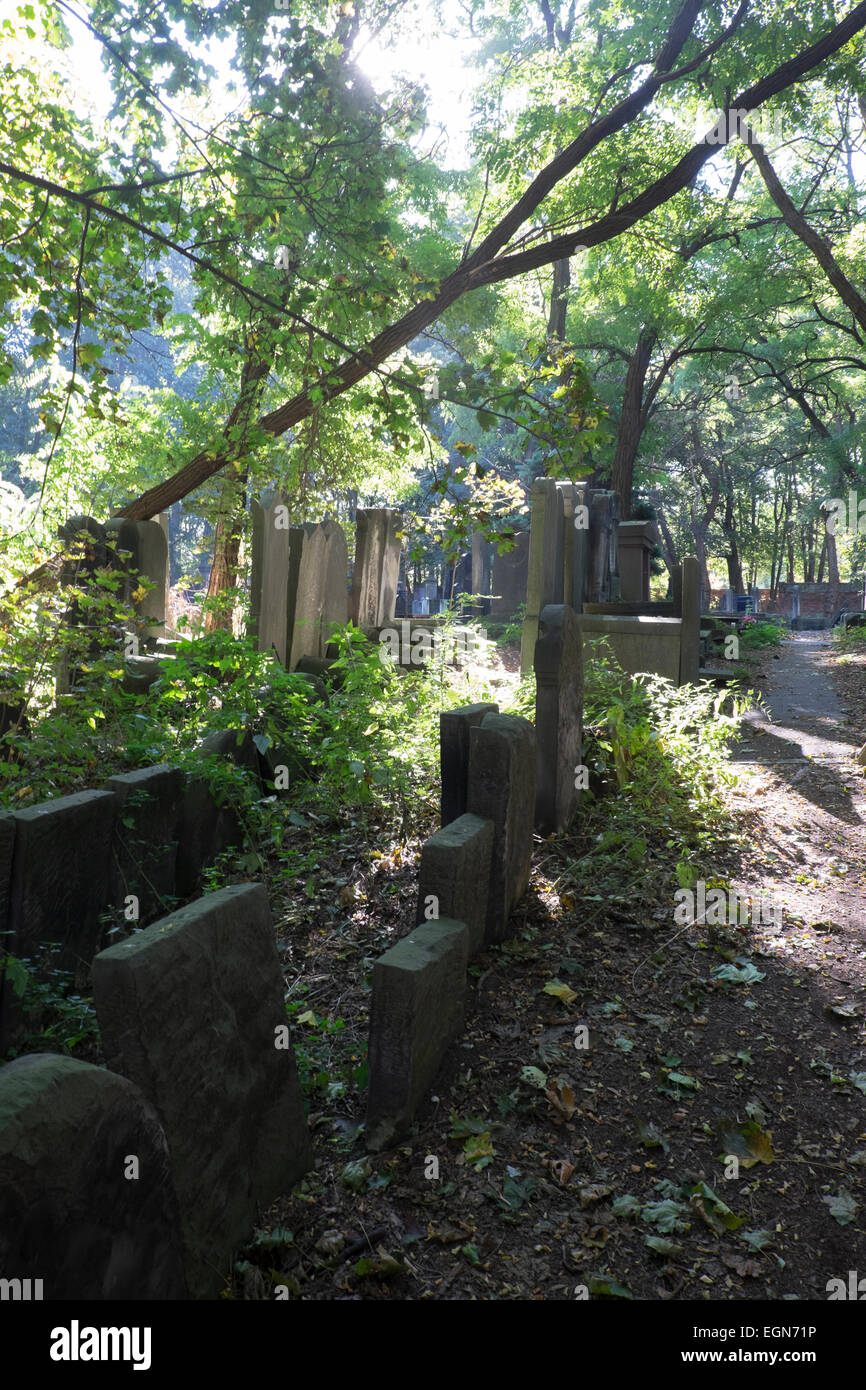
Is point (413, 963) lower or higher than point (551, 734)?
lower

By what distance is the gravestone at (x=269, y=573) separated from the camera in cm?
730

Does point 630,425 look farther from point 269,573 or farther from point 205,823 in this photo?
point 205,823

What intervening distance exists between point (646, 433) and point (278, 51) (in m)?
17.1

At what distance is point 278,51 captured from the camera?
16.8 ft

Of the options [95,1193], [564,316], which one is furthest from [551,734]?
[564,316]

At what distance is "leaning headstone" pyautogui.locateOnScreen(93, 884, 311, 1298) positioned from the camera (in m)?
2.08

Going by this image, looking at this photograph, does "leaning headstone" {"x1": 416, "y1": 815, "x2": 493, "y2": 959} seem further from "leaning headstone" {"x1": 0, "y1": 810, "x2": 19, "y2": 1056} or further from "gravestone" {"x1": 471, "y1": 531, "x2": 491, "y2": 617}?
"gravestone" {"x1": 471, "y1": 531, "x2": 491, "y2": 617}

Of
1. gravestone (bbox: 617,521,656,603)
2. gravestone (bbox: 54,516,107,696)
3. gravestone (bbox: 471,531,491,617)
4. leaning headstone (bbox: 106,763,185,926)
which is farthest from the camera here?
gravestone (bbox: 471,531,491,617)

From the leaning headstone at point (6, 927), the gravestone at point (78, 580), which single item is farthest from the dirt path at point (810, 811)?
the gravestone at point (78, 580)

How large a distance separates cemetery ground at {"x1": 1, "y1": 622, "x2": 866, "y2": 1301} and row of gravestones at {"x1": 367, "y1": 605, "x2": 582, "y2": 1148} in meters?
0.14

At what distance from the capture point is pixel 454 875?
341cm

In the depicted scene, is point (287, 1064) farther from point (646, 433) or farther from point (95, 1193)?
point (646, 433)

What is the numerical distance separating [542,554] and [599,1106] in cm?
632

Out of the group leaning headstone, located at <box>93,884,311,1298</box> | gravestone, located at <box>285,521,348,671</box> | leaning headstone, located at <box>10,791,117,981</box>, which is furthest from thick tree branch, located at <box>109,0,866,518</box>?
leaning headstone, located at <box>93,884,311,1298</box>
